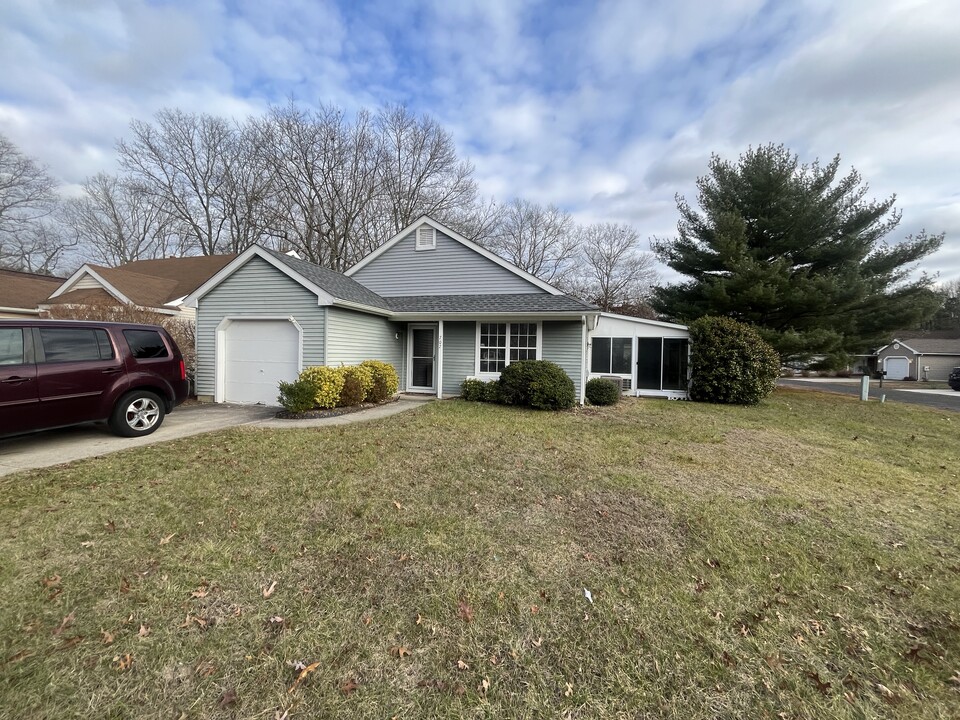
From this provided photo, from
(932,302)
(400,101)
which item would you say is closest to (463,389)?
(932,302)

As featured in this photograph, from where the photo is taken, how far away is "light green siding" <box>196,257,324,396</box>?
33.1ft

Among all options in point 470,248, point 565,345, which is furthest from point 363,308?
point 565,345

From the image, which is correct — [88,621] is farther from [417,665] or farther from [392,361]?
[392,361]

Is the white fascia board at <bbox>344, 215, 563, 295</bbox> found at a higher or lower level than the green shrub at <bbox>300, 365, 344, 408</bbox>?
higher

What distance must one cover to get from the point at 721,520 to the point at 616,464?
5.93 ft

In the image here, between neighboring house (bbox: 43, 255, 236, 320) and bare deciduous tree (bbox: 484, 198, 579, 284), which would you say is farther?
bare deciduous tree (bbox: 484, 198, 579, 284)

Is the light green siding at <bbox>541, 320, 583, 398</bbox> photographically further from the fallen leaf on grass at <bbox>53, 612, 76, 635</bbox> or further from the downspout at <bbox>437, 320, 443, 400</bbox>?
the fallen leaf on grass at <bbox>53, 612, 76, 635</bbox>

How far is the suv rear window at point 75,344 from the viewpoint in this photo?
5832 millimetres

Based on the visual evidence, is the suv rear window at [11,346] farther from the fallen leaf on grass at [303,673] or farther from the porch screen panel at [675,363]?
the porch screen panel at [675,363]

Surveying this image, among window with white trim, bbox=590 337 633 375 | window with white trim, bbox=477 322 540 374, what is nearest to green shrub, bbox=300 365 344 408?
window with white trim, bbox=477 322 540 374

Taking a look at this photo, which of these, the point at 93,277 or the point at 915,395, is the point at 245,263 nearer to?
the point at 93,277

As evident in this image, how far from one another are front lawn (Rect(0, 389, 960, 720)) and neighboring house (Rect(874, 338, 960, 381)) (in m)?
45.9

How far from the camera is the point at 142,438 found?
21.8 ft

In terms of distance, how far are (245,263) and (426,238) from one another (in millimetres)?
5558
